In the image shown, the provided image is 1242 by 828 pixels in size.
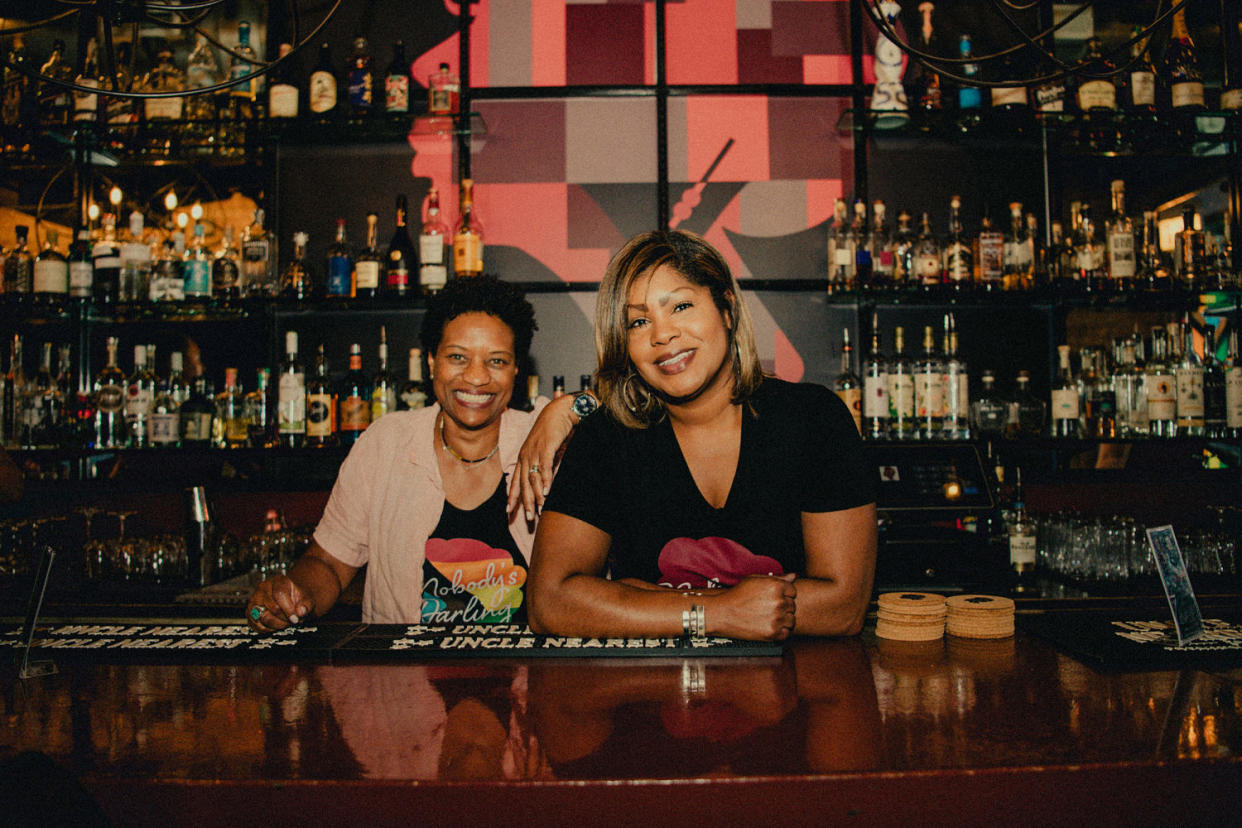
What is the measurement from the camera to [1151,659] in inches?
42.3

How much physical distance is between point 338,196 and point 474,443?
1702 mm

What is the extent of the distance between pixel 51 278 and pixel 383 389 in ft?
4.14

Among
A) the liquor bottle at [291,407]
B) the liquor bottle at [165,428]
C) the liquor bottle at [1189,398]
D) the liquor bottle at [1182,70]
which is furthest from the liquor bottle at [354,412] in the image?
the liquor bottle at [1182,70]

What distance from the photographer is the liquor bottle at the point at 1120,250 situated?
2811mm

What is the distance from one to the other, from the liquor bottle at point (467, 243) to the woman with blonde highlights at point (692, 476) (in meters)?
1.42

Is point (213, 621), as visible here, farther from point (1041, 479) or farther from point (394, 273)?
point (1041, 479)

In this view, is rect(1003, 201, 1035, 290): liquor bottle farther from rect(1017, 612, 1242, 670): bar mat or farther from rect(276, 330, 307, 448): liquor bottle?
rect(276, 330, 307, 448): liquor bottle

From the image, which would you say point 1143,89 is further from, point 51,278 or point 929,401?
point 51,278

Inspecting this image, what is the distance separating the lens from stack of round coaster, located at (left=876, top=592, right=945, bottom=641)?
48.4 inches

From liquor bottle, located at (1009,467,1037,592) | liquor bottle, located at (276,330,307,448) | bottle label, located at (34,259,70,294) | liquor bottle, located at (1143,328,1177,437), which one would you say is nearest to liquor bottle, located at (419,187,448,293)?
liquor bottle, located at (276,330,307,448)

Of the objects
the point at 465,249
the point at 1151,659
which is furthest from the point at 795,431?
the point at 465,249

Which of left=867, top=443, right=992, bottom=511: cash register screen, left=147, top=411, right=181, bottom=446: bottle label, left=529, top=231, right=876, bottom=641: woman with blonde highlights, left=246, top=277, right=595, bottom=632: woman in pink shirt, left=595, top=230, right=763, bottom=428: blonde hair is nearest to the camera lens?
left=529, top=231, right=876, bottom=641: woman with blonde highlights

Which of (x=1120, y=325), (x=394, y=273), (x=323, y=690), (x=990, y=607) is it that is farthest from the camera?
(x=1120, y=325)

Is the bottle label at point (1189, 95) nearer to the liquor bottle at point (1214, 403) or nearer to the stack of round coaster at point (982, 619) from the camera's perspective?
the liquor bottle at point (1214, 403)
